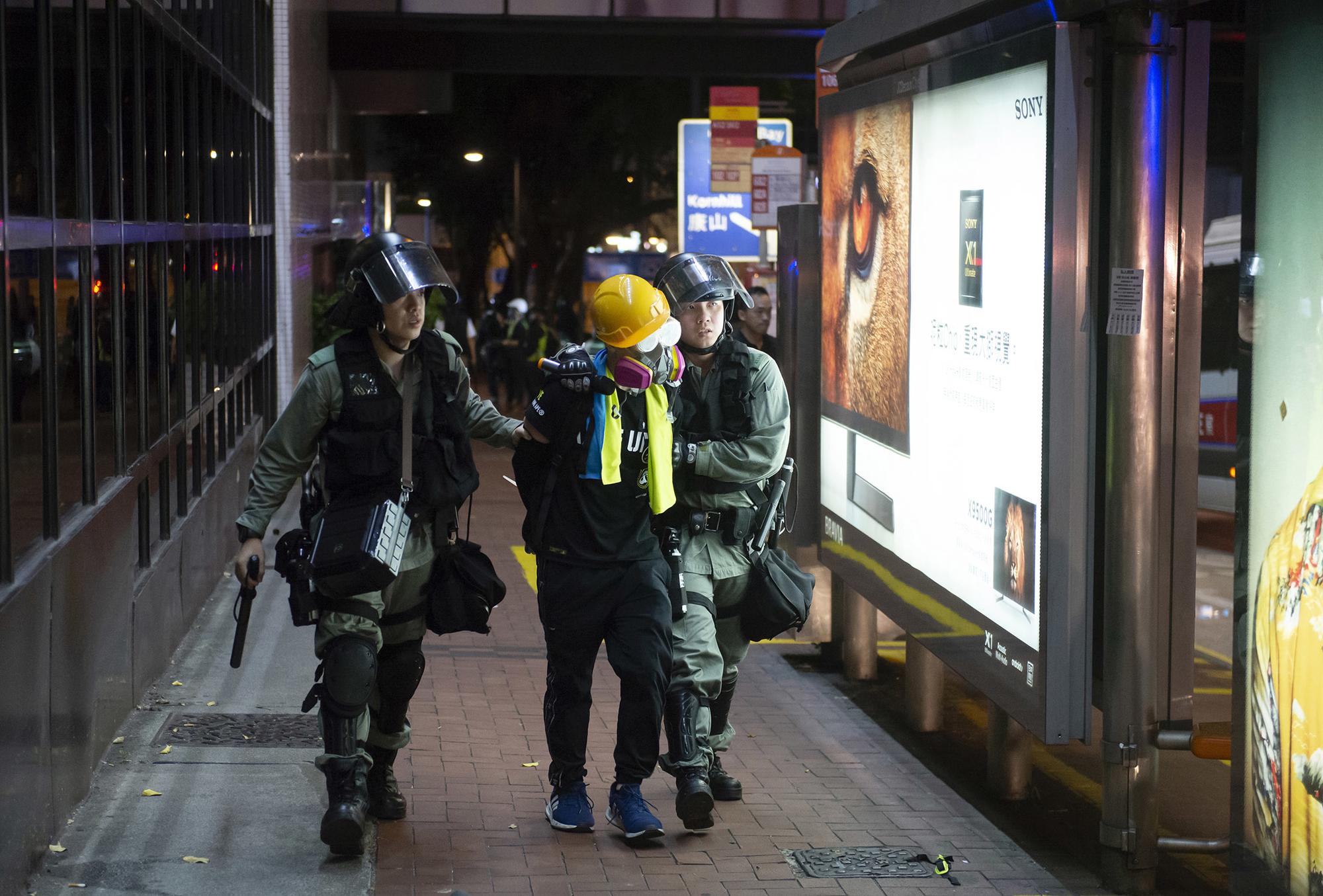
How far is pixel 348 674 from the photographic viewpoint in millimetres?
5227

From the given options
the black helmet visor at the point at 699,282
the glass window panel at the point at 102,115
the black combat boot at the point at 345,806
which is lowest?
the black combat boot at the point at 345,806

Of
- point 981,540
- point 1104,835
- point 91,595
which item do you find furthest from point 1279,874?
point 91,595

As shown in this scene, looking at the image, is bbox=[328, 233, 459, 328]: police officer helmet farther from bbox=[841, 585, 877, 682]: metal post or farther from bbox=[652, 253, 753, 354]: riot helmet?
bbox=[841, 585, 877, 682]: metal post

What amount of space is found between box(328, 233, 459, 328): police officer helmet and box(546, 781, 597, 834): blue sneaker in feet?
5.55

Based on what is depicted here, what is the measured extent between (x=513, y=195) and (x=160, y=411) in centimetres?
5184

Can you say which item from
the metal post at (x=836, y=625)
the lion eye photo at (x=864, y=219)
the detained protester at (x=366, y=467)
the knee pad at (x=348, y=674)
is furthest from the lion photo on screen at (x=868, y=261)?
the knee pad at (x=348, y=674)

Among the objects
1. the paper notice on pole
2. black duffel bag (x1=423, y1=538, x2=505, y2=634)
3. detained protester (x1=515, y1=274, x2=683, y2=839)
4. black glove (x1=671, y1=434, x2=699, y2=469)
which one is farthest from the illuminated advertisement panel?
black duffel bag (x1=423, y1=538, x2=505, y2=634)

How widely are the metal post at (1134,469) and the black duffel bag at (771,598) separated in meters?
1.15

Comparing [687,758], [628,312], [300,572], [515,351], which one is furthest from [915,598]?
[515,351]

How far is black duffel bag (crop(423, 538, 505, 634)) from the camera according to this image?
18.0ft

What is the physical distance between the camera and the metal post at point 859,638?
853cm

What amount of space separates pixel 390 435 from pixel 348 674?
2.49 feet

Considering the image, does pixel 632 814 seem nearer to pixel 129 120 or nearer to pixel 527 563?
pixel 129 120

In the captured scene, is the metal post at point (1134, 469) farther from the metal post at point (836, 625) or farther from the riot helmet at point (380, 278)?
the metal post at point (836, 625)
